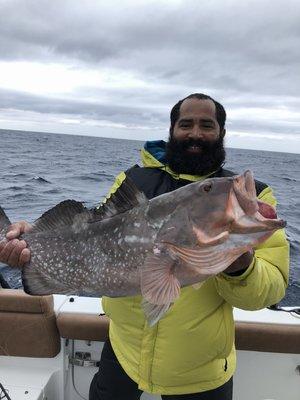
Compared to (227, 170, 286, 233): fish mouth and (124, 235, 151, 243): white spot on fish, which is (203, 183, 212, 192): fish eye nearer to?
(227, 170, 286, 233): fish mouth

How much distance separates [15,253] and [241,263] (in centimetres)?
168

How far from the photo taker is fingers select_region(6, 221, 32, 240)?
318 centimetres

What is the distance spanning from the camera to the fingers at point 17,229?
125 inches

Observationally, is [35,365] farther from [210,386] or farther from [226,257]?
[226,257]

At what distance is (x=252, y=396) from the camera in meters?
4.46

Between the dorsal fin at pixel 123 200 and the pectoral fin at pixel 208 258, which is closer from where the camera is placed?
the pectoral fin at pixel 208 258

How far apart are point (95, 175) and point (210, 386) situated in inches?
1121

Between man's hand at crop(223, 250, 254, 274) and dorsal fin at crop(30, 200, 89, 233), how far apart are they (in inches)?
43.8

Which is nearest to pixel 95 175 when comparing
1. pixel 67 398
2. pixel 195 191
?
pixel 67 398

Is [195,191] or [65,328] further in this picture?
[65,328]

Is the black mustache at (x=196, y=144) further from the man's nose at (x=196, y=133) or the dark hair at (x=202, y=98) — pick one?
the dark hair at (x=202, y=98)

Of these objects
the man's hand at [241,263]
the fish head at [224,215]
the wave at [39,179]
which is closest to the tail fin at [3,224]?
the fish head at [224,215]

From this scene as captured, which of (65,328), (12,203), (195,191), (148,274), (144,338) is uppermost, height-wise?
(195,191)

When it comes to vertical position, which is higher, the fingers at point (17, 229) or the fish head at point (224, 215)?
the fish head at point (224, 215)
